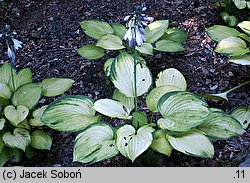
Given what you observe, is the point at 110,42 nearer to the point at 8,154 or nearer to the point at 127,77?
the point at 127,77

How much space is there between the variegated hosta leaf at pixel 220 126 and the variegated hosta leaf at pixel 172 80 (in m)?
0.29


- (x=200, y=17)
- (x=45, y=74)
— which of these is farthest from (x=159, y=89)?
(x=200, y=17)

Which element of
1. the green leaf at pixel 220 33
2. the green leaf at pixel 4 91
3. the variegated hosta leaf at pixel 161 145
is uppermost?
the green leaf at pixel 220 33

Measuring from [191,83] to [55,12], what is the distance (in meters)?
1.83

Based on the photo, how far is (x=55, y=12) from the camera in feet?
12.9

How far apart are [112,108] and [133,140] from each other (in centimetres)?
31

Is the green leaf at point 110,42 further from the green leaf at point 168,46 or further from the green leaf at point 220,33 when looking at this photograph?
the green leaf at point 220,33

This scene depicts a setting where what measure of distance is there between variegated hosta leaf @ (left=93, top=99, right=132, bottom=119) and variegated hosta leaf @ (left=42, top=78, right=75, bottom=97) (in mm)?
423

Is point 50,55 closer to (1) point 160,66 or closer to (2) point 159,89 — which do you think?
(1) point 160,66

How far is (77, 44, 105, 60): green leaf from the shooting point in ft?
9.65

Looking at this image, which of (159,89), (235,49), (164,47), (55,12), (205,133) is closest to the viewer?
(205,133)

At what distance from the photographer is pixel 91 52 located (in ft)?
9.78

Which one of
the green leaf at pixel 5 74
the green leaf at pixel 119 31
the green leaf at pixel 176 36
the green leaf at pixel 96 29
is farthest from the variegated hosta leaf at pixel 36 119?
the green leaf at pixel 176 36

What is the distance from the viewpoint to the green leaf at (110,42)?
284cm
